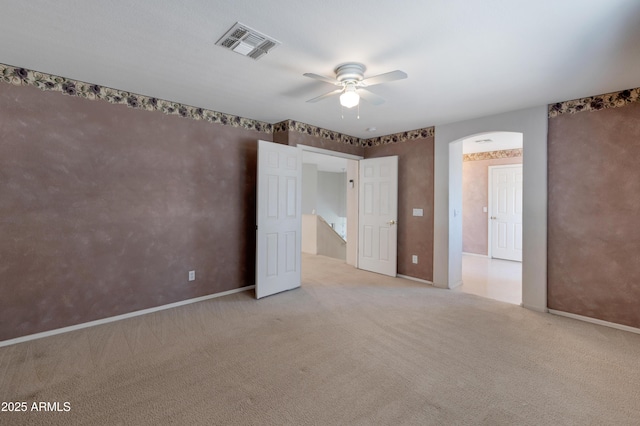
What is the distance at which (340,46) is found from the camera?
2152 millimetres

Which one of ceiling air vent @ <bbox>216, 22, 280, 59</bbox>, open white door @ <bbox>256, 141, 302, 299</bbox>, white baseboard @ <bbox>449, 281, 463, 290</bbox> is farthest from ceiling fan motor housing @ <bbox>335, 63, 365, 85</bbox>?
white baseboard @ <bbox>449, 281, 463, 290</bbox>

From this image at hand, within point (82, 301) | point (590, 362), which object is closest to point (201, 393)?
point (82, 301)

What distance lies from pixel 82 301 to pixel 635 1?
4904mm

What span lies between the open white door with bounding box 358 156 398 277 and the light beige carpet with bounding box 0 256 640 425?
1.72 meters

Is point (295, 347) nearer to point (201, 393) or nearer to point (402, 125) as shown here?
point (201, 393)

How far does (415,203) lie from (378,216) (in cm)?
71

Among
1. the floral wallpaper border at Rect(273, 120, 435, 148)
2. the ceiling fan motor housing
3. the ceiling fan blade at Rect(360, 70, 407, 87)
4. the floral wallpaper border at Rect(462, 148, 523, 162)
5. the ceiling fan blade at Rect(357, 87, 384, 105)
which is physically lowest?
the ceiling fan blade at Rect(360, 70, 407, 87)

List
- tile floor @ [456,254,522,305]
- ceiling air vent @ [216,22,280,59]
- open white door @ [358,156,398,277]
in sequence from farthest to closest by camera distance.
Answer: open white door @ [358,156,398,277] → tile floor @ [456,254,522,305] → ceiling air vent @ [216,22,280,59]

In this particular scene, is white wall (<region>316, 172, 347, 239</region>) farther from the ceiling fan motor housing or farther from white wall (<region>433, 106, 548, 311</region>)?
the ceiling fan motor housing

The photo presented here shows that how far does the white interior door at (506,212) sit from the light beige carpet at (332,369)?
3.63 metres

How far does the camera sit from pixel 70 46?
7.26ft

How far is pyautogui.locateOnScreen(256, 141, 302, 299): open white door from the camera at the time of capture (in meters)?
3.84

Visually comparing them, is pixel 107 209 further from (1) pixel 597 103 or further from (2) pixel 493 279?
(2) pixel 493 279

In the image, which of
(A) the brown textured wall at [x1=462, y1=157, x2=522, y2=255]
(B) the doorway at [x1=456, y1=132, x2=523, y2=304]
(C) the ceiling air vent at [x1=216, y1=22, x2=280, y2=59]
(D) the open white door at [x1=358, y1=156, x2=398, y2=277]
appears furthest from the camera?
(A) the brown textured wall at [x1=462, y1=157, x2=522, y2=255]
